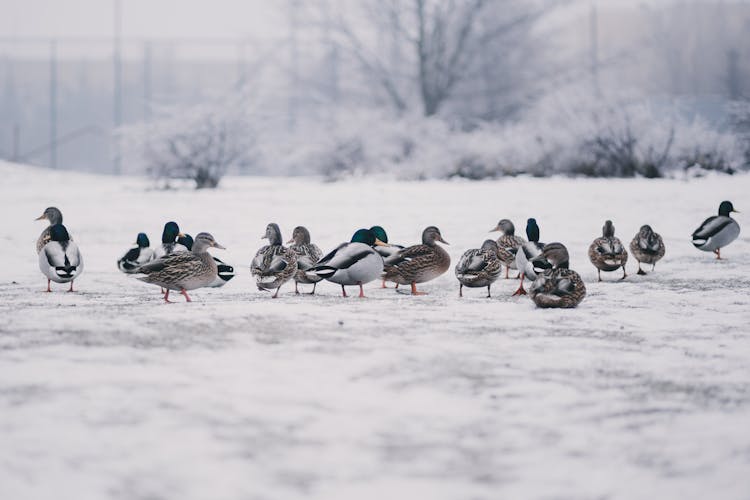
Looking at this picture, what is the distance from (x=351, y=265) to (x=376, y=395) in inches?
136

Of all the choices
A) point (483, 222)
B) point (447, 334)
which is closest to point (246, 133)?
point (483, 222)

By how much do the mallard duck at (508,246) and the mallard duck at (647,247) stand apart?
1142mm

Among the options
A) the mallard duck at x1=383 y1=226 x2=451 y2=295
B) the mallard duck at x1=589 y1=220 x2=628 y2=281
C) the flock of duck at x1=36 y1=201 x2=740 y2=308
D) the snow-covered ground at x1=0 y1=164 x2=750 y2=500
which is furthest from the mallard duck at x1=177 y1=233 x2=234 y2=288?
the mallard duck at x1=589 y1=220 x2=628 y2=281

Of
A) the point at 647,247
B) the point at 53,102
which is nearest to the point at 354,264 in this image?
the point at 647,247

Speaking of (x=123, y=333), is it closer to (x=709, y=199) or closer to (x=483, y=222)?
(x=483, y=222)

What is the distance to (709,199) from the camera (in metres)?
14.5

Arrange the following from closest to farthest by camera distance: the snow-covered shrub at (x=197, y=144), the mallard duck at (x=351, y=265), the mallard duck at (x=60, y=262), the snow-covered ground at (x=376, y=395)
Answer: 1. the snow-covered ground at (x=376, y=395)
2. the mallard duck at (x=351, y=265)
3. the mallard duck at (x=60, y=262)
4. the snow-covered shrub at (x=197, y=144)

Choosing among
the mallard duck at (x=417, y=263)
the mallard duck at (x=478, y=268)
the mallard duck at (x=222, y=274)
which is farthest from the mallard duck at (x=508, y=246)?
the mallard duck at (x=222, y=274)

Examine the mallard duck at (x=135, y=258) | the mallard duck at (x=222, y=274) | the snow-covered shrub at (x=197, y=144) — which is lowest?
the mallard duck at (x=222, y=274)

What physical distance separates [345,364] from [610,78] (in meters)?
31.0

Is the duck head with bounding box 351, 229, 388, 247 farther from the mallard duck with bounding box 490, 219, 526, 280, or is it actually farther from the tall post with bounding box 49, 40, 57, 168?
the tall post with bounding box 49, 40, 57, 168

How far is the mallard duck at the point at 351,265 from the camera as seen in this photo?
25.0ft

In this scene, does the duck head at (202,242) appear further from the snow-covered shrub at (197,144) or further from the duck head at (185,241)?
the snow-covered shrub at (197,144)

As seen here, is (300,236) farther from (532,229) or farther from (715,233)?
(715,233)
